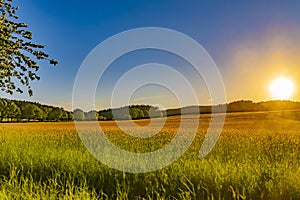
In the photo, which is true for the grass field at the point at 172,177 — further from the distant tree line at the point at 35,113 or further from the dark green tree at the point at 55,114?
the dark green tree at the point at 55,114

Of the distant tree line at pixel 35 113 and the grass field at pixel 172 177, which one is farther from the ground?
the distant tree line at pixel 35 113

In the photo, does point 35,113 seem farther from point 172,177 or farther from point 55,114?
point 172,177

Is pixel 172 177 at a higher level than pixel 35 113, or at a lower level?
lower

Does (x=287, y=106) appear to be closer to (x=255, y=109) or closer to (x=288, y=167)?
(x=255, y=109)

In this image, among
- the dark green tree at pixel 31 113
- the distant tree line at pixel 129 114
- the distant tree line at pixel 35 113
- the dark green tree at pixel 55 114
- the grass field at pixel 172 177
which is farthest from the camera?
the dark green tree at pixel 55 114

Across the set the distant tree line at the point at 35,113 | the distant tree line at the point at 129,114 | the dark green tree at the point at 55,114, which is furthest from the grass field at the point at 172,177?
the dark green tree at the point at 55,114

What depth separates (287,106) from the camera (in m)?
46.3

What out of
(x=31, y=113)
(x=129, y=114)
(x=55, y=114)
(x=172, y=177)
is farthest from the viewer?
(x=55, y=114)

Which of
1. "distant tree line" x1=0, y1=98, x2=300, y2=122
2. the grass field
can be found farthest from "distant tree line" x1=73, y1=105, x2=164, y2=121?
the grass field

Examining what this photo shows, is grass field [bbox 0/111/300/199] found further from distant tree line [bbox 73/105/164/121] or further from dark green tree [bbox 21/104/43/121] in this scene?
dark green tree [bbox 21/104/43/121]

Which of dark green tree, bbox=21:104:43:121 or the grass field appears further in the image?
dark green tree, bbox=21:104:43:121

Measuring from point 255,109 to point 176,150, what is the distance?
4013 cm

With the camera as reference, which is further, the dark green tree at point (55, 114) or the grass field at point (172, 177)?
the dark green tree at point (55, 114)

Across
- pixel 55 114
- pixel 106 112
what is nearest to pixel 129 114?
pixel 106 112
